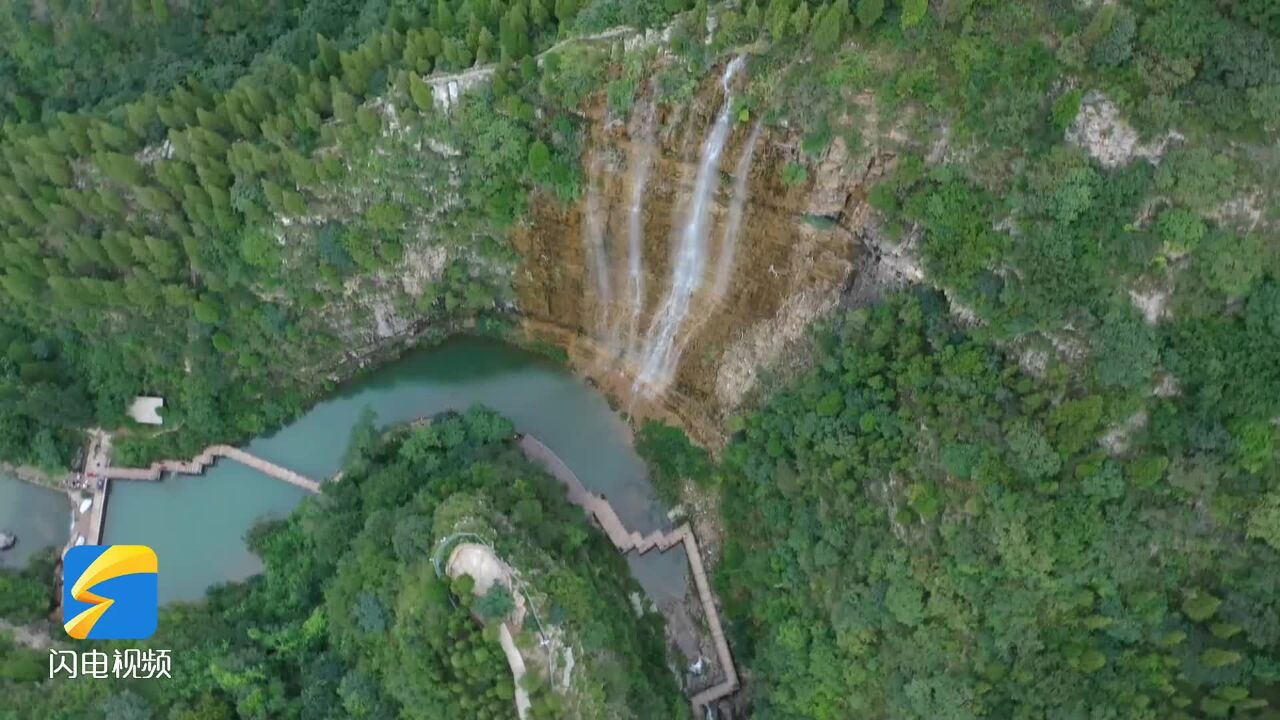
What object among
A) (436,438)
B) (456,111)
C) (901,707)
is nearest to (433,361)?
(436,438)

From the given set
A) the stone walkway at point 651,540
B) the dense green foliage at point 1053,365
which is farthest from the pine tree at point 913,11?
the stone walkway at point 651,540

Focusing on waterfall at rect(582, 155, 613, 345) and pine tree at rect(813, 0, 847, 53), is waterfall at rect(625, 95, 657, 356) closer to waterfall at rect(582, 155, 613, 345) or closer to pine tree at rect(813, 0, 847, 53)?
waterfall at rect(582, 155, 613, 345)

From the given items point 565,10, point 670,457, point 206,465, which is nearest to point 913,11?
point 565,10

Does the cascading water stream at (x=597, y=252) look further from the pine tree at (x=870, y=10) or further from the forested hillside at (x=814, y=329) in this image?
the pine tree at (x=870, y=10)

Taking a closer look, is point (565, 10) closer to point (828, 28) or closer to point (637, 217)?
point (637, 217)

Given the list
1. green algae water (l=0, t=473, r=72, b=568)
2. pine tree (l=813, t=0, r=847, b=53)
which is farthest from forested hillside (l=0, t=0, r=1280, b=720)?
green algae water (l=0, t=473, r=72, b=568)
